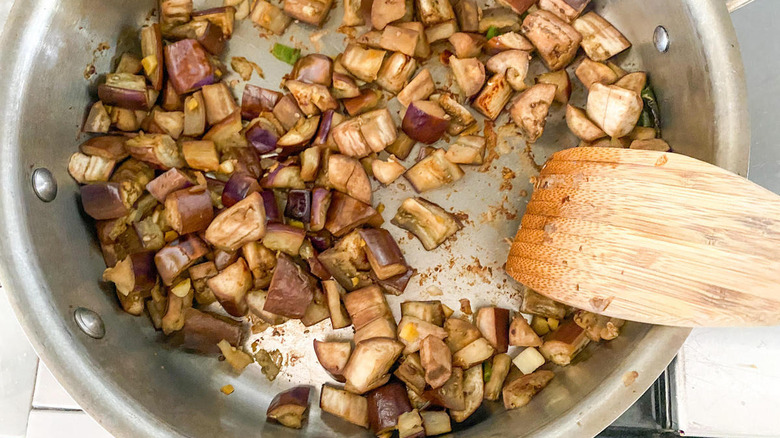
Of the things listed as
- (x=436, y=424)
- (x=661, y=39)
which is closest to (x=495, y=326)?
(x=436, y=424)

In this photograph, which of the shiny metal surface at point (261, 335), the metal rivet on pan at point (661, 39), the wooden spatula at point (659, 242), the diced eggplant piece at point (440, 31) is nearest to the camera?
the wooden spatula at point (659, 242)

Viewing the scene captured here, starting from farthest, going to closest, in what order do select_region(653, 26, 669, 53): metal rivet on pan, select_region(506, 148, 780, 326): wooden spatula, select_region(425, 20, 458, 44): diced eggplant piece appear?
1. select_region(425, 20, 458, 44): diced eggplant piece
2. select_region(653, 26, 669, 53): metal rivet on pan
3. select_region(506, 148, 780, 326): wooden spatula

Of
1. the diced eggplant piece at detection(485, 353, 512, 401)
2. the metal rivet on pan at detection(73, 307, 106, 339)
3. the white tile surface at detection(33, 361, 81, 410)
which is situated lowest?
the white tile surface at detection(33, 361, 81, 410)

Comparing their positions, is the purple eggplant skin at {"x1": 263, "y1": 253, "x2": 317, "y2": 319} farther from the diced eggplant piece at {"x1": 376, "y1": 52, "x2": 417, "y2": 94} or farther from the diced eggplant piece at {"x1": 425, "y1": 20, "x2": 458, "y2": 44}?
the diced eggplant piece at {"x1": 425, "y1": 20, "x2": 458, "y2": 44}

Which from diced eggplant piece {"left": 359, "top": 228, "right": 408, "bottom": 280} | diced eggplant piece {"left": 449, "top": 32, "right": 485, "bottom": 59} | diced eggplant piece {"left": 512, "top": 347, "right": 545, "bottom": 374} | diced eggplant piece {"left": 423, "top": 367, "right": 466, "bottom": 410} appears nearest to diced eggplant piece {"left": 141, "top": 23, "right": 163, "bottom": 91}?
diced eggplant piece {"left": 359, "top": 228, "right": 408, "bottom": 280}

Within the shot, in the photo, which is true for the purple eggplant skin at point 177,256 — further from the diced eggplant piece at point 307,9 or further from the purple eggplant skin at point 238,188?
the diced eggplant piece at point 307,9

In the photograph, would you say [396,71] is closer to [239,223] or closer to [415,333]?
[239,223]

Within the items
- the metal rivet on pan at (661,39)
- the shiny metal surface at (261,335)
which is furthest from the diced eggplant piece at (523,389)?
the metal rivet on pan at (661,39)
